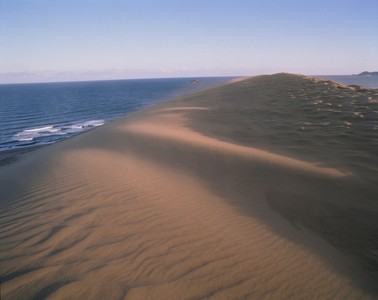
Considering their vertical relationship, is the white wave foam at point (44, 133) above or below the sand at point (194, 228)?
below

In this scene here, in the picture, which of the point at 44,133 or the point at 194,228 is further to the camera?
the point at 44,133

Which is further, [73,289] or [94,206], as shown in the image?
[94,206]

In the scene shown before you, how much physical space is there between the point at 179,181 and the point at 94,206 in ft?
6.33

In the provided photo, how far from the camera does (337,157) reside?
647 centimetres

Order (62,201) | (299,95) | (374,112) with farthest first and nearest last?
1. (299,95)
2. (374,112)
3. (62,201)

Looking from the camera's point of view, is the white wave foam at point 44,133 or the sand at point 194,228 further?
the white wave foam at point 44,133

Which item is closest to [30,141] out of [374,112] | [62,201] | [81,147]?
[81,147]

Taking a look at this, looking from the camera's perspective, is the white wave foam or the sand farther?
the white wave foam

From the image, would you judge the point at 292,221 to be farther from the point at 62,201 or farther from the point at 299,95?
the point at 299,95

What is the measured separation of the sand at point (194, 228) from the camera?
2.97 meters

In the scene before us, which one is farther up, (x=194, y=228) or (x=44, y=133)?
(x=194, y=228)

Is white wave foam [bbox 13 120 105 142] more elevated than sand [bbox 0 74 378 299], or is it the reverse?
sand [bbox 0 74 378 299]

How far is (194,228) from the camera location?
13.5ft

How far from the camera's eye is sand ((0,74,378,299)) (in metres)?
2.97
